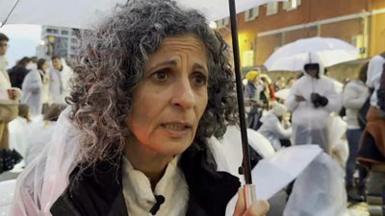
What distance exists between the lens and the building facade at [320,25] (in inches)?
527

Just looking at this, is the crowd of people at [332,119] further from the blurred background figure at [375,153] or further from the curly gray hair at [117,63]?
the curly gray hair at [117,63]

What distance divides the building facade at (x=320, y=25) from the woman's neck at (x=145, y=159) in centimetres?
1072

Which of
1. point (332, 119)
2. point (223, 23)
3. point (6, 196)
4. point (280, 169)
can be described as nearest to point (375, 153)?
point (280, 169)

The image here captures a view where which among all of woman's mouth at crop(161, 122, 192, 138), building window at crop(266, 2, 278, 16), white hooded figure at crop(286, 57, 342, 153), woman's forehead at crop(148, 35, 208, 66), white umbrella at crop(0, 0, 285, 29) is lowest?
white hooded figure at crop(286, 57, 342, 153)

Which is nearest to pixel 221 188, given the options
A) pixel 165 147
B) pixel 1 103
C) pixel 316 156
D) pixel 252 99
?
pixel 165 147

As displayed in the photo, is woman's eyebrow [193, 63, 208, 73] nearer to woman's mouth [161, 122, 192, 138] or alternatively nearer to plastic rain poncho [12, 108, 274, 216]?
woman's mouth [161, 122, 192, 138]

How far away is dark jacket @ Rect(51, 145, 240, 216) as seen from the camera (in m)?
1.10

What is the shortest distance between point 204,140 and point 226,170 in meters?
0.11

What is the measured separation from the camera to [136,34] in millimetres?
1139

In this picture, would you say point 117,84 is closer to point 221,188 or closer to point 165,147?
point 165,147

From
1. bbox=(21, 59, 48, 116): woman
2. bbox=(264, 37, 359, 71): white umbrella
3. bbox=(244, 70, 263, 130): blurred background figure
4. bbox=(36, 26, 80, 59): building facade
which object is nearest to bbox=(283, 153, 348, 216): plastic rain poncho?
bbox=(36, 26, 80, 59): building facade

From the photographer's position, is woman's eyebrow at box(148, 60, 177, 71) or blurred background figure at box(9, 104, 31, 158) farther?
blurred background figure at box(9, 104, 31, 158)

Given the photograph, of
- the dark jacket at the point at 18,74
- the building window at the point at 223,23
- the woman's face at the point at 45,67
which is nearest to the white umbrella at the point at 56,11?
the building window at the point at 223,23

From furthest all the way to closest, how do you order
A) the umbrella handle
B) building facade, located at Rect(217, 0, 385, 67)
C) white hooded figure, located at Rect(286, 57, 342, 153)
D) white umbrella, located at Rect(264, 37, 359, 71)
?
building facade, located at Rect(217, 0, 385, 67), white umbrella, located at Rect(264, 37, 359, 71), white hooded figure, located at Rect(286, 57, 342, 153), the umbrella handle
